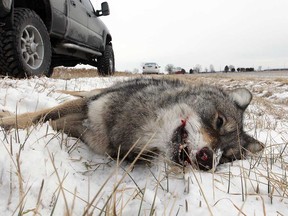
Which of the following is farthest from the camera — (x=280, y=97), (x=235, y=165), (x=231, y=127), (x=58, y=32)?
(x=280, y=97)

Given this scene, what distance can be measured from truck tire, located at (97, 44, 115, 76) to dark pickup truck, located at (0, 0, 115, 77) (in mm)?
1564

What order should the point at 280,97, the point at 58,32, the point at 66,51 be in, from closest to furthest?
the point at 58,32 → the point at 66,51 → the point at 280,97

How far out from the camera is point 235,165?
7.62 ft

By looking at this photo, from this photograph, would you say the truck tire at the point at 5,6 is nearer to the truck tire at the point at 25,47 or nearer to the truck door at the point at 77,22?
the truck tire at the point at 25,47

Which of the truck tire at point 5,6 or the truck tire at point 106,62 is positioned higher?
the truck tire at point 5,6

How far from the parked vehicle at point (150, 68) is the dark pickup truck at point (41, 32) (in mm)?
33001

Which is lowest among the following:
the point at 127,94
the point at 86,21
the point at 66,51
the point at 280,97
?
the point at 280,97

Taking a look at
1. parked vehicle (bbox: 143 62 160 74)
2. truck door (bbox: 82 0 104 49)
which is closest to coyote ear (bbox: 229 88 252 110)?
truck door (bbox: 82 0 104 49)

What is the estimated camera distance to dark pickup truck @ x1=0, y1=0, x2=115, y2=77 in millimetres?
5074

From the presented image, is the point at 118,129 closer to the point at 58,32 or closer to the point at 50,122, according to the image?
the point at 50,122

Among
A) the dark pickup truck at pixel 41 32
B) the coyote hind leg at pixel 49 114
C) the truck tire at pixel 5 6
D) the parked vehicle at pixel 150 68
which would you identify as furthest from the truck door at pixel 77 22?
the parked vehicle at pixel 150 68

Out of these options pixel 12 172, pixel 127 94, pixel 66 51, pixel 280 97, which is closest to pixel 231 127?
pixel 127 94

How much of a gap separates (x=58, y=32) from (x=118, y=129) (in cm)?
478

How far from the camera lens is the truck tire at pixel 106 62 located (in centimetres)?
1082
